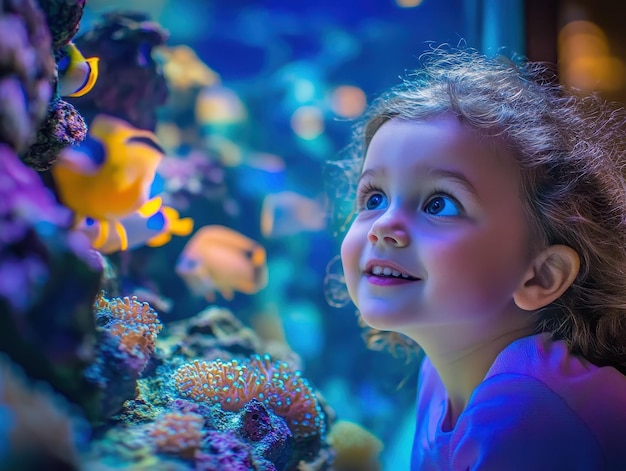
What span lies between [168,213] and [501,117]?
162 centimetres

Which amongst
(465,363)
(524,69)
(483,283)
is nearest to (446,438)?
(465,363)

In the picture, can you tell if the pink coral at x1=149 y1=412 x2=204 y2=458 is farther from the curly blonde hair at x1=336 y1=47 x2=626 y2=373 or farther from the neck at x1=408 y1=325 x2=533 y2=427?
the curly blonde hair at x1=336 y1=47 x2=626 y2=373

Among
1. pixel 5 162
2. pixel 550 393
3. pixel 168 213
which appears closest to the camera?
pixel 5 162

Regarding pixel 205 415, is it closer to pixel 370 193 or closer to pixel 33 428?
pixel 33 428

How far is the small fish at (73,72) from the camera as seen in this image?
3.97ft

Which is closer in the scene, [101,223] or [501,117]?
[501,117]

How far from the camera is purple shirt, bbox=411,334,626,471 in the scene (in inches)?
43.2

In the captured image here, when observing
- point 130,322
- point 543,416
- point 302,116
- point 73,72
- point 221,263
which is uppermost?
point 302,116

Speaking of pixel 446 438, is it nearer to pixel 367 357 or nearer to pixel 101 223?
pixel 101 223

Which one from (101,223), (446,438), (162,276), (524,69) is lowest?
(446,438)

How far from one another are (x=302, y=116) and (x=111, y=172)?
9.61ft

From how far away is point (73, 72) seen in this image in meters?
1.26

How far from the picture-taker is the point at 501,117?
1.40 m

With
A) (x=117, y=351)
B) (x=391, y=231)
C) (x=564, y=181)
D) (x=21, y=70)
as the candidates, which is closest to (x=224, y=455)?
(x=117, y=351)
